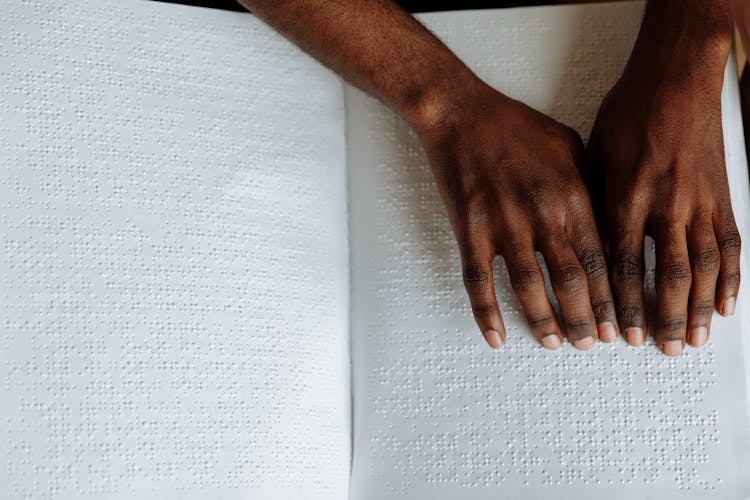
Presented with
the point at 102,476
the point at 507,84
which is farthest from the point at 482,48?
the point at 102,476

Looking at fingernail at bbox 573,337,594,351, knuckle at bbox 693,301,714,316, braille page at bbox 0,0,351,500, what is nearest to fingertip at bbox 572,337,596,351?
fingernail at bbox 573,337,594,351

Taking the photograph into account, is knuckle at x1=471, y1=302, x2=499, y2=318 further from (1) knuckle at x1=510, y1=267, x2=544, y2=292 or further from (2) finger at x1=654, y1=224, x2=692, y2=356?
(2) finger at x1=654, y1=224, x2=692, y2=356

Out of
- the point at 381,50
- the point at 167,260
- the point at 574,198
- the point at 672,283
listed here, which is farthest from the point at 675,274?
the point at 167,260

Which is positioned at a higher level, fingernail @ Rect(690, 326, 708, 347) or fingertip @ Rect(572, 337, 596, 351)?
fingernail @ Rect(690, 326, 708, 347)

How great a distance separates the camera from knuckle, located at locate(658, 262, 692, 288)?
717mm

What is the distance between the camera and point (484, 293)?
2.40ft

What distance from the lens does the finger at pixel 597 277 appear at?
0.73m

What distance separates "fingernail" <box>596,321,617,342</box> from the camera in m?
0.73

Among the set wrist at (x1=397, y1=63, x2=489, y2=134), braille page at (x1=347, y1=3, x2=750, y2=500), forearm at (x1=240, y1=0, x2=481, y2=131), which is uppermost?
forearm at (x1=240, y1=0, x2=481, y2=131)

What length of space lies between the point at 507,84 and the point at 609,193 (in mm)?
175

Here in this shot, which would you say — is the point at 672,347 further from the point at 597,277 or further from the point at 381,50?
the point at 381,50

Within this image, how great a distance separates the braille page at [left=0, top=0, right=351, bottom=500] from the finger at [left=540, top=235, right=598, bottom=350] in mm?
227

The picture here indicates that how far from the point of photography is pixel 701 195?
28.8 inches

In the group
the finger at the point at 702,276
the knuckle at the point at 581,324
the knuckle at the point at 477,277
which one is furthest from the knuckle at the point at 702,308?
the knuckle at the point at 477,277
